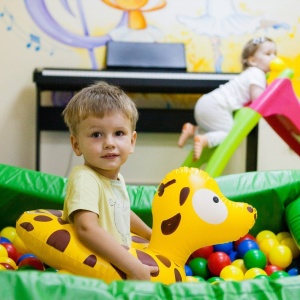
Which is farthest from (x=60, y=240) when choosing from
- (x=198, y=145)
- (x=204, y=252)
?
(x=198, y=145)

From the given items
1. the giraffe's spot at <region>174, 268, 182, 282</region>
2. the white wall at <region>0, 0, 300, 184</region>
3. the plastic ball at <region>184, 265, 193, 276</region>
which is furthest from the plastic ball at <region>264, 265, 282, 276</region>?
the white wall at <region>0, 0, 300, 184</region>

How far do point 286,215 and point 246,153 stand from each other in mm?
1717

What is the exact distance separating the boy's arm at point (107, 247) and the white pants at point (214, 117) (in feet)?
5.18

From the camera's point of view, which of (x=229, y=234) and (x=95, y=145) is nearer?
(x=95, y=145)

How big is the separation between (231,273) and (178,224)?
0.37 metres

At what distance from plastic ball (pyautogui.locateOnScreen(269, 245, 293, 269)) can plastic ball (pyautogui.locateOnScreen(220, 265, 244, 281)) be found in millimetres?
165

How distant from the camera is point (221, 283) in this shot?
1115mm

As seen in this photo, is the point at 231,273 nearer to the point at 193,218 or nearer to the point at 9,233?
the point at 193,218

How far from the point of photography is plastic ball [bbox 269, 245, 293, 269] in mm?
1860

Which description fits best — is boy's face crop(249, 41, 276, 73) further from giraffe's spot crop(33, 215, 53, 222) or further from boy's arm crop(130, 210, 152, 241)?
giraffe's spot crop(33, 215, 53, 222)

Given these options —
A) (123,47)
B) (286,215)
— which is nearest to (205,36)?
(123,47)

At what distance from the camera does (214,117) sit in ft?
9.61

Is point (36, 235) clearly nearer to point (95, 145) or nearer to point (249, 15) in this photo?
point (95, 145)

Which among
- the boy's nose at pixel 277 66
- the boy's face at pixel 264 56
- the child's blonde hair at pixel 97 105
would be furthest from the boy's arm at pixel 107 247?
the boy's face at pixel 264 56
